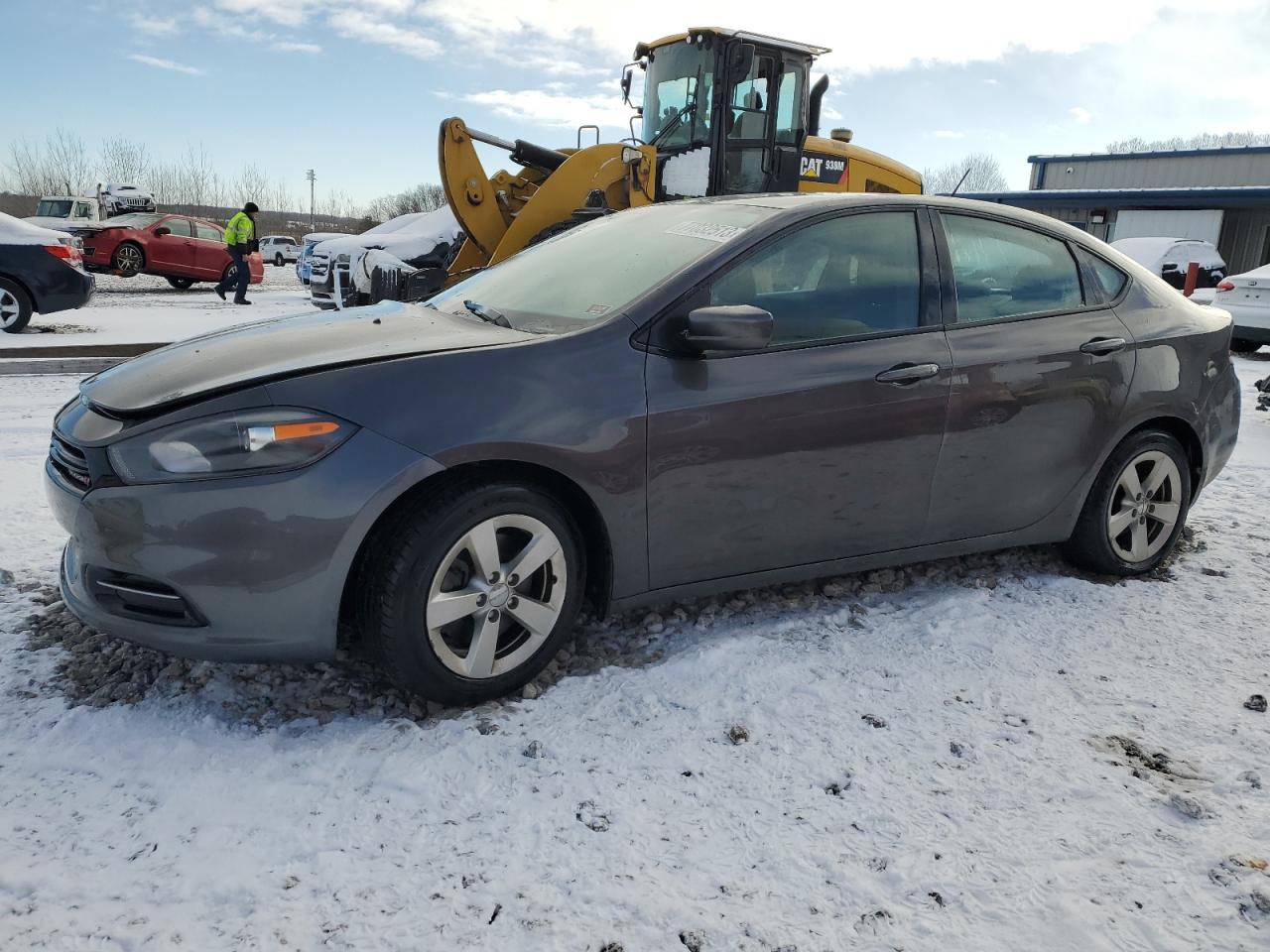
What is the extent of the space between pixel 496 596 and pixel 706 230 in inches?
59.6

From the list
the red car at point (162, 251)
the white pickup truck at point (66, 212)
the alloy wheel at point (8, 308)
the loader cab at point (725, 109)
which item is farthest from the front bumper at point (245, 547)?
the white pickup truck at point (66, 212)

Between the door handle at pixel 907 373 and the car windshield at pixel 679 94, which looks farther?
the car windshield at pixel 679 94

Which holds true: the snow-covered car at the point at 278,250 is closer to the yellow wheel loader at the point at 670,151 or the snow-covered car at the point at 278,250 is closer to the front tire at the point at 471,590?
the yellow wheel loader at the point at 670,151

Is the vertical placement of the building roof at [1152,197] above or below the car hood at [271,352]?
above

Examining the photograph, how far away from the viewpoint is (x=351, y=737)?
2607mm

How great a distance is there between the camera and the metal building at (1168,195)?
1129 inches

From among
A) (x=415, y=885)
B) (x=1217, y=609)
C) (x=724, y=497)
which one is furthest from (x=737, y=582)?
(x=1217, y=609)

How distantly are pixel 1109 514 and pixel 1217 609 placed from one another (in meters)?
0.53

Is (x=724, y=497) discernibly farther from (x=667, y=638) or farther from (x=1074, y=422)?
(x=1074, y=422)

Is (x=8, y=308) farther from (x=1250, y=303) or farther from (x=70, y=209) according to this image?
(x=70, y=209)

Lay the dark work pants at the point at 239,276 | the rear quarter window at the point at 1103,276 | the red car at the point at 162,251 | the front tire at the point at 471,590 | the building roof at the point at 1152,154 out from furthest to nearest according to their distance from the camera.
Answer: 1. the building roof at the point at 1152,154
2. the red car at the point at 162,251
3. the dark work pants at the point at 239,276
4. the rear quarter window at the point at 1103,276
5. the front tire at the point at 471,590

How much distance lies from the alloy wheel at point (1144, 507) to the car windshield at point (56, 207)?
30226 millimetres

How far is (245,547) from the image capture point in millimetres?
2443

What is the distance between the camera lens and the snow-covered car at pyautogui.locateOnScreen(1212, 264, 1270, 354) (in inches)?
436
